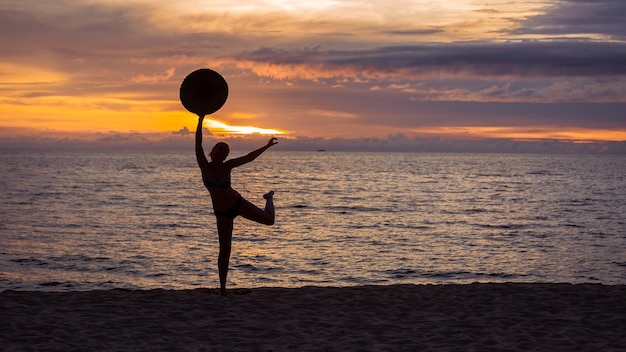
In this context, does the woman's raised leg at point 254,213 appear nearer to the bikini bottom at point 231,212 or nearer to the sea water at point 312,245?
the bikini bottom at point 231,212

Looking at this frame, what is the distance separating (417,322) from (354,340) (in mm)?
1267

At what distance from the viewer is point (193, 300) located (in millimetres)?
10250

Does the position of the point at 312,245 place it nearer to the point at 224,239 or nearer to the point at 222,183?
the point at 224,239

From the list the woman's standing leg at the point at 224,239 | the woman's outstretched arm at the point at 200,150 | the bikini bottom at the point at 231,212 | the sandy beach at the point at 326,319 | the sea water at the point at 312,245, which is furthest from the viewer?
the sea water at the point at 312,245

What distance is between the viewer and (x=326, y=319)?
9.27 m

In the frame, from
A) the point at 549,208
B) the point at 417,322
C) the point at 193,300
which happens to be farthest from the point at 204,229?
the point at 549,208

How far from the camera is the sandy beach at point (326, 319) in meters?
8.09

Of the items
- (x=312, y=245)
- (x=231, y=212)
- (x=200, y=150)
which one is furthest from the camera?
(x=312, y=245)

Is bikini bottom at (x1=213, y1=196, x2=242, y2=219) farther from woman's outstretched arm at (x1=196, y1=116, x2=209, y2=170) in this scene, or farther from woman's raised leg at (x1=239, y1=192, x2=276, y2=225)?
woman's outstretched arm at (x1=196, y1=116, x2=209, y2=170)

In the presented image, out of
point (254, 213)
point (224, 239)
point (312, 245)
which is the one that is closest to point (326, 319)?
point (254, 213)

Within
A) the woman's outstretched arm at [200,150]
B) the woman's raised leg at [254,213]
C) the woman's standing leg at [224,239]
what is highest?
the woman's outstretched arm at [200,150]

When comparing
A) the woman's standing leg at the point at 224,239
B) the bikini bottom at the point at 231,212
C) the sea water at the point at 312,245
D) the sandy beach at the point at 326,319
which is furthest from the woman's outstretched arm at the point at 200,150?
the sea water at the point at 312,245

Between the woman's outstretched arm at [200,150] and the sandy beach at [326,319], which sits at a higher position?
the woman's outstretched arm at [200,150]

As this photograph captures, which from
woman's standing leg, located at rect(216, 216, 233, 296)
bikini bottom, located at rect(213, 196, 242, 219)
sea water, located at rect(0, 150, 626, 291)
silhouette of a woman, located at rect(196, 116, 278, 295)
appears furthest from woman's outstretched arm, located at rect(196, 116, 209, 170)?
sea water, located at rect(0, 150, 626, 291)
